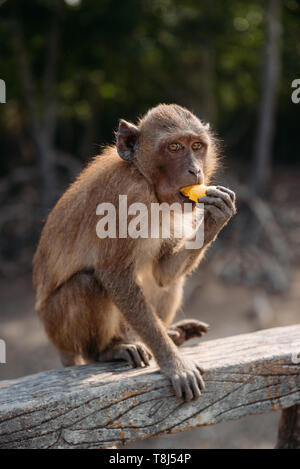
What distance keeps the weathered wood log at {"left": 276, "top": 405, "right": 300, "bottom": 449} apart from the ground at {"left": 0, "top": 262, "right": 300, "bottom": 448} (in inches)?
87.5

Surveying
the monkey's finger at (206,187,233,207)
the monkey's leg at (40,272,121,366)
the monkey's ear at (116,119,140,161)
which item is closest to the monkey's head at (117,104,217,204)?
the monkey's ear at (116,119,140,161)

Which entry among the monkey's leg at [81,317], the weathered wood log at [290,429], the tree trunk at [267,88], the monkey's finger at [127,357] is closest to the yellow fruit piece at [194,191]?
the monkey's leg at [81,317]

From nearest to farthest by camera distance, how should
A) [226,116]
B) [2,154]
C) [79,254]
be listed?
[79,254] → [2,154] → [226,116]

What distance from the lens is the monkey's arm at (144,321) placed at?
3.16 meters

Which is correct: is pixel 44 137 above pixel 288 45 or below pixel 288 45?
below

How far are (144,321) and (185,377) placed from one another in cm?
47

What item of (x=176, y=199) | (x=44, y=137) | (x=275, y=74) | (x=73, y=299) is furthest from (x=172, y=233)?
(x=275, y=74)

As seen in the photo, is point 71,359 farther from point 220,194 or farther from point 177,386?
point 220,194

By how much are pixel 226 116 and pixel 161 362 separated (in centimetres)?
1317

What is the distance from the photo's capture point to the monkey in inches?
129

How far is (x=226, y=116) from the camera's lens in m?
15.4

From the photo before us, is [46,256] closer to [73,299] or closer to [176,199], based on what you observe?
[73,299]

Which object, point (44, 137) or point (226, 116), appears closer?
point (44, 137)
